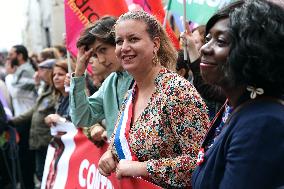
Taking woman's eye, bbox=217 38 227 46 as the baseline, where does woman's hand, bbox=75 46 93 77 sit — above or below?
below

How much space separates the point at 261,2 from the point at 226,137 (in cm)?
45

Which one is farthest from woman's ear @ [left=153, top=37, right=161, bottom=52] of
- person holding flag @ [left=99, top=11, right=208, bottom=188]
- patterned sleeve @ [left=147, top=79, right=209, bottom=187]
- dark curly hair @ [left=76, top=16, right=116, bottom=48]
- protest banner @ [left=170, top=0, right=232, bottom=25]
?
protest banner @ [left=170, top=0, right=232, bottom=25]

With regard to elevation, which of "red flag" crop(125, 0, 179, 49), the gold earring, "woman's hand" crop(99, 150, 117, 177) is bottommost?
"woman's hand" crop(99, 150, 117, 177)

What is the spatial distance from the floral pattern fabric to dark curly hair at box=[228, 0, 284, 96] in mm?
698

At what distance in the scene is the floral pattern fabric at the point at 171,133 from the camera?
7.96 feet

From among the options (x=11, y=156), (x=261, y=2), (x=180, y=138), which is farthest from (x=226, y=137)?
(x=11, y=156)

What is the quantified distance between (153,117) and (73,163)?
1.92 metres

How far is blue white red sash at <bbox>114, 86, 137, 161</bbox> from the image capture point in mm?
2592

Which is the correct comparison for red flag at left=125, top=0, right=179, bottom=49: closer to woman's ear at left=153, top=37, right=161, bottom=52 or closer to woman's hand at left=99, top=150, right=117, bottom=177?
woman's ear at left=153, top=37, right=161, bottom=52

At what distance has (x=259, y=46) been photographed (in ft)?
5.50

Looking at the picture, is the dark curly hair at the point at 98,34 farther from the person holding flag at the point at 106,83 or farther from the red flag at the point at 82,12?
the red flag at the point at 82,12

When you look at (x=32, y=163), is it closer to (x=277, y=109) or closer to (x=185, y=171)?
(x=185, y=171)

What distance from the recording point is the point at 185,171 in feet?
7.95

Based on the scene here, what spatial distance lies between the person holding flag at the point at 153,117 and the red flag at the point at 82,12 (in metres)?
1.87
